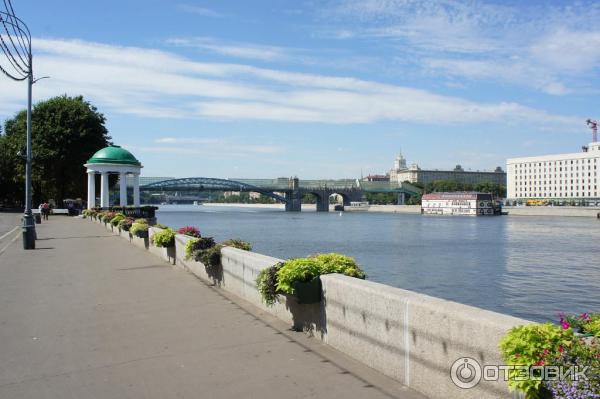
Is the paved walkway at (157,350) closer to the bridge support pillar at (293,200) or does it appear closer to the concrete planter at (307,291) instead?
the concrete planter at (307,291)

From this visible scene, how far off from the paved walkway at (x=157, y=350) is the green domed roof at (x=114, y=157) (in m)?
47.3

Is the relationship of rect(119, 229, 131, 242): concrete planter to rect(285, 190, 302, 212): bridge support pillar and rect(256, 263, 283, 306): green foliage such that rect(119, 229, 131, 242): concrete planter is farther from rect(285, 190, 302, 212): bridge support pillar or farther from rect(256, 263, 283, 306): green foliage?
rect(285, 190, 302, 212): bridge support pillar

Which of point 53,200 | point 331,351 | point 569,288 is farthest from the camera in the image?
point 53,200

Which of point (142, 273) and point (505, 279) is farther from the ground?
point (142, 273)

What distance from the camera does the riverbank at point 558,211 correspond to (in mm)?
119419

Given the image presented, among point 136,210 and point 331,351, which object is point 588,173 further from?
point 331,351

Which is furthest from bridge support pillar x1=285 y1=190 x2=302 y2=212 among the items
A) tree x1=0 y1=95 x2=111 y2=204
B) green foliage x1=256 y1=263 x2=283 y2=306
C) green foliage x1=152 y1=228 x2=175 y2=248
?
green foliage x1=256 y1=263 x2=283 y2=306

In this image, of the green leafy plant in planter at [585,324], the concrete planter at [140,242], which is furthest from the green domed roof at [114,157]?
the green leafy plant in planter at [585,324]

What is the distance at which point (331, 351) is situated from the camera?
7.28 meters

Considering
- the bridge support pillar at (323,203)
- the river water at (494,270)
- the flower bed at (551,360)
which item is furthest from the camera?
the bridge support pillar at (323,203)

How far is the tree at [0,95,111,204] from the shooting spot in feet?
217

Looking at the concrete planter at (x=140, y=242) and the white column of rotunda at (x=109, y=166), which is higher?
the white column of rotunda at (x=109, y=166)

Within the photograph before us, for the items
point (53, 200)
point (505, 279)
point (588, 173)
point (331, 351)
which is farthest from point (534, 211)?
point (331, 351)

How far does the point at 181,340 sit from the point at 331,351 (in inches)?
85.7
